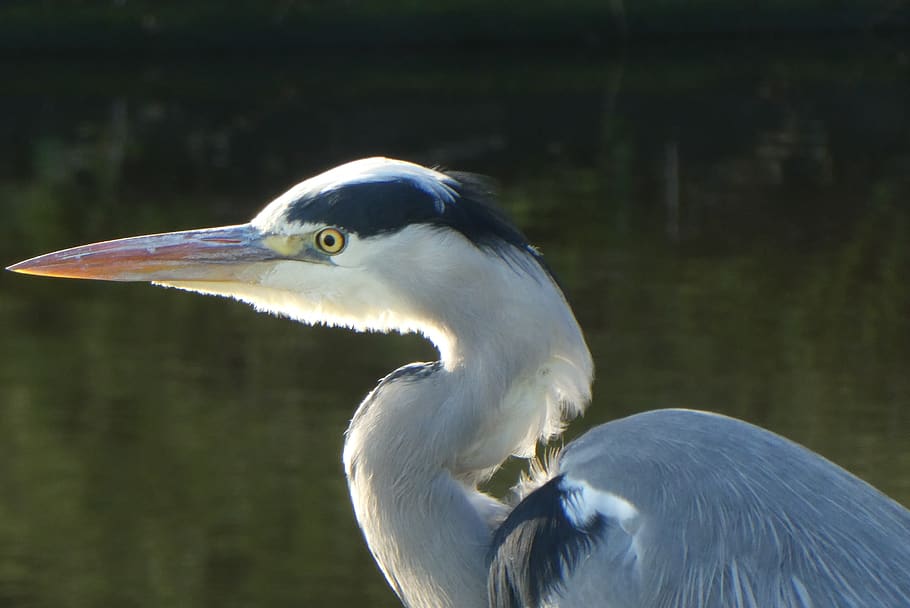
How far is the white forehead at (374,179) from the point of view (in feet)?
8.77

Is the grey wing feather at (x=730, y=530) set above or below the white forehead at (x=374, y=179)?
below

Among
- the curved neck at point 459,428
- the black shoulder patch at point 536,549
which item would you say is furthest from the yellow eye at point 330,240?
the black shoulder patch at point 536,549

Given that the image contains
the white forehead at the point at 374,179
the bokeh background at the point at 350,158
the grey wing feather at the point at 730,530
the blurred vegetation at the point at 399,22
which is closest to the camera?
the grey wing feather at the point at 730,530

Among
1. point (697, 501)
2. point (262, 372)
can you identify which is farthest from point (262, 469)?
point (697, 501)

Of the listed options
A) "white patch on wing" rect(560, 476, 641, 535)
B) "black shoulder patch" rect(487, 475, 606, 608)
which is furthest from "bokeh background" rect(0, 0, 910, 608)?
"white patch on wing" rect(560, 476, 641, 535)

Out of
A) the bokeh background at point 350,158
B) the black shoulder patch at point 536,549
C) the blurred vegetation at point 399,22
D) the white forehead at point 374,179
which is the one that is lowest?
the bokeh background at point 350,158

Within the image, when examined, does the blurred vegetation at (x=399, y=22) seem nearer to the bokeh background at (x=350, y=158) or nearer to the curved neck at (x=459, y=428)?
the bokeh background at (x=350, y=158)

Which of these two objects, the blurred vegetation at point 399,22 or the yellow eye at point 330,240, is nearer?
the yellow eye at point 330,240

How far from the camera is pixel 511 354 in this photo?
268cm

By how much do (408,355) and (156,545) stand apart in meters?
2.26

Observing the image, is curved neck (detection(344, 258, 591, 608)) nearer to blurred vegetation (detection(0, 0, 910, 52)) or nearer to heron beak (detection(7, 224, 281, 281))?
heron beak (detection(7, 224, 281, 281))

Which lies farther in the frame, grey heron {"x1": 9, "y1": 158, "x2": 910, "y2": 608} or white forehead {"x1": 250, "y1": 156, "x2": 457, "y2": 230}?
white forehead {"x1": 250, "y1": 156, "x2": 457, "y2": 230}

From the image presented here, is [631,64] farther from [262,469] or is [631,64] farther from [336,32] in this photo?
[262,469]

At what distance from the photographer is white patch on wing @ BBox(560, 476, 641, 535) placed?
2391 mm
